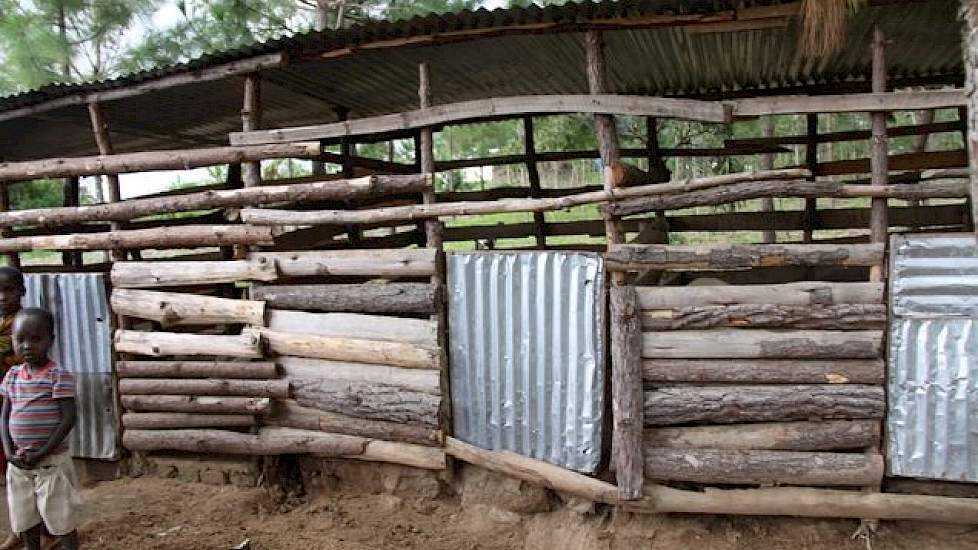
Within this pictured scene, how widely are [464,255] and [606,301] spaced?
1127 mm

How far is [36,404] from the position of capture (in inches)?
158

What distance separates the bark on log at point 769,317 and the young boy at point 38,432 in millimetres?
3888

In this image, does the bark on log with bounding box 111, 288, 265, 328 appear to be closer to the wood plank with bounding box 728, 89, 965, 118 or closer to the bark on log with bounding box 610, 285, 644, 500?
the bark on log with bounding box 610, 285, 644, 500

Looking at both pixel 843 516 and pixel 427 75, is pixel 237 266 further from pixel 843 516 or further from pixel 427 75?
pixel 843 516

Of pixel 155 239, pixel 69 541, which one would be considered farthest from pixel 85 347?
pixel 69 541

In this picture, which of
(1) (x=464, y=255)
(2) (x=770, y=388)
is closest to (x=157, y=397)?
(1) (x=464, y=255)

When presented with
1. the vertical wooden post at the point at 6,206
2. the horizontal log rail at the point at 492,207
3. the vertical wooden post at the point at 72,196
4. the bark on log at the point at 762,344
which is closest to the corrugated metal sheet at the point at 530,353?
the horizontal log rail at the point at 492,207

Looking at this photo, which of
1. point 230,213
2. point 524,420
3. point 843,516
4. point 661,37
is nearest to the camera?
point 843,516

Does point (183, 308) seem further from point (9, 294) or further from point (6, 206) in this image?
point (6, 206)

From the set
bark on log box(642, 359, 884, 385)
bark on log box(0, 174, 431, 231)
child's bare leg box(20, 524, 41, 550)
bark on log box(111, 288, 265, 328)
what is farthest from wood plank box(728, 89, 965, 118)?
child's bare leg box(20, 524, 41, 550)

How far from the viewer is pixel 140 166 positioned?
5688 millimetres

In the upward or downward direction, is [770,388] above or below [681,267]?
below

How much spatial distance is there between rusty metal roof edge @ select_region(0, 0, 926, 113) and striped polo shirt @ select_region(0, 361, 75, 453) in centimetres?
271

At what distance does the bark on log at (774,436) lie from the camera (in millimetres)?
4176
